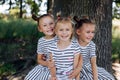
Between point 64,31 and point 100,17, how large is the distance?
2050 mm

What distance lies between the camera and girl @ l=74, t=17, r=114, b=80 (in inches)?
174

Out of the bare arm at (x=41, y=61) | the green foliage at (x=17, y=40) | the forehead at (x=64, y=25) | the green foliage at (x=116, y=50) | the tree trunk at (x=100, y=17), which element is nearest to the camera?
the forehead at (x=64, y=25)

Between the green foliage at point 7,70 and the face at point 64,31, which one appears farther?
the green foliage at point 7,70

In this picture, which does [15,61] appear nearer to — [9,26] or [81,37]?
[9,26]

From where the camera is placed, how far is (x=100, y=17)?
612cm

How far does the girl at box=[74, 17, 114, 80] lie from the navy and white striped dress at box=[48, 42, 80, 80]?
22 cm

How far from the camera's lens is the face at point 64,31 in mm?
4176

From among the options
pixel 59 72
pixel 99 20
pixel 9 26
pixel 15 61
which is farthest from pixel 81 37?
pixel 9 26

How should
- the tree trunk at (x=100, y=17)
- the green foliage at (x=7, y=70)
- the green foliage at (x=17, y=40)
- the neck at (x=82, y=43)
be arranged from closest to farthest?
1. the neck at (x=82, y=43)
2. the tree trunk at (x=100, y=17)
3. the green foliage at (x=7, y=70)
4. the green foliage at (x=17, y=40)

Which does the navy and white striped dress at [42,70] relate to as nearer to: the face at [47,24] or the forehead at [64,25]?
the face at [47,24]

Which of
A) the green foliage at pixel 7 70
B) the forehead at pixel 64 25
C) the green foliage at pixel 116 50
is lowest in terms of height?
the green foliage at pixel 7 70

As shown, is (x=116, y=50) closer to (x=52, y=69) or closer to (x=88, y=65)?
(x=88, y=65)

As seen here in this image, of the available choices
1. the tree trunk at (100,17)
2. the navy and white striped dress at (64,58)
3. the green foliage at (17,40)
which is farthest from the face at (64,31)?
the green foliage at (17,40)

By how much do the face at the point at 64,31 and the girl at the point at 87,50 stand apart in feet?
0.88
